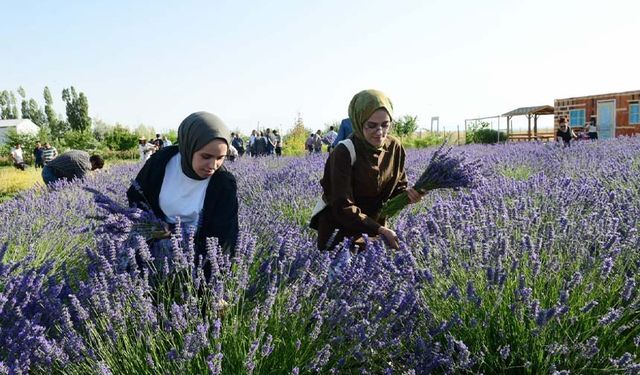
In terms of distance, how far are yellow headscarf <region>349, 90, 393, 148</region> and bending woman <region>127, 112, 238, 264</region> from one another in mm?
645

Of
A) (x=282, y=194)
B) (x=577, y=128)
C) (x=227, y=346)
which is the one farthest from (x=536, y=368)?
(x=577, y=128)

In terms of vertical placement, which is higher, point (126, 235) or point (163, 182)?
point (163, 182)

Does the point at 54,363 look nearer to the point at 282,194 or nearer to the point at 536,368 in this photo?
the point at 536,368

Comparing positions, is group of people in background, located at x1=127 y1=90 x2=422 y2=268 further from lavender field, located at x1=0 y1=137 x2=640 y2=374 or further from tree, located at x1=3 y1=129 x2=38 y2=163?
tree, located at x1=3 y1=129 x2=38 y2=163

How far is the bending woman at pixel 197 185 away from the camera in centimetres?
199

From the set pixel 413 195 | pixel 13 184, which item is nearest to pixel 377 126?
pixel 413 195

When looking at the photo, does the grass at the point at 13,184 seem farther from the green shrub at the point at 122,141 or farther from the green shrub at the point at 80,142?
the green shrub at the point at 122,141

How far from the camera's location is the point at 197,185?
2.13 metres

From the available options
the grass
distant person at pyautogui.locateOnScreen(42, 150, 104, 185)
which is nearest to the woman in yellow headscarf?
distant person at pyautogui.locateOnScreen(42, 150, 104, 185)

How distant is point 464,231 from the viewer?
6.87ft

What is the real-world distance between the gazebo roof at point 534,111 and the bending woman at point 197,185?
24.7 m

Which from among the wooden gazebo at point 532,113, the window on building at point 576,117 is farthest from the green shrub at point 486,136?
the window on building at point 576,117

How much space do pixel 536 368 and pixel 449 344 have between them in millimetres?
271

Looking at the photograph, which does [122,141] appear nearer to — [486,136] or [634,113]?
[486,136]
